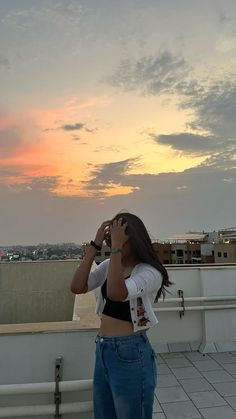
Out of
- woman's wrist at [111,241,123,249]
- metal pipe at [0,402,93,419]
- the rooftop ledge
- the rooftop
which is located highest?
woman's wrist at [111,241,123,249]

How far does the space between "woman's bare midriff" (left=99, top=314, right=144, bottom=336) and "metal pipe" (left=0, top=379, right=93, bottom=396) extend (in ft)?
1.21

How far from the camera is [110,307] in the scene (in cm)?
151

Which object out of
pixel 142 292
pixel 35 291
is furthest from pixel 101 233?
pixel 35 291

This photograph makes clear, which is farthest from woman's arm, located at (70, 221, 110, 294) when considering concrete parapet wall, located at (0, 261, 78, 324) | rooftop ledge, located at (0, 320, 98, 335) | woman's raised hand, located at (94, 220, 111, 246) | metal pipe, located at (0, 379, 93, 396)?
concrete parapet wall, located at (0, 261, 78, 324)

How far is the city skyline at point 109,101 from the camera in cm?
697

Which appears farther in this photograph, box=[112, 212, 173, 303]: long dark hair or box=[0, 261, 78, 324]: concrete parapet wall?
box=[0, 261, 78, 324]: concrete parapet wall

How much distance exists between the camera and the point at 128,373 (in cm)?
139

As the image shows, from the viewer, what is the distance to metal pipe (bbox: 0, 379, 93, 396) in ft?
5.49

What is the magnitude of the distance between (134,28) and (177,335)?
594 centimetres

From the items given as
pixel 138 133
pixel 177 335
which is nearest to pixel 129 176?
pixel 138 133

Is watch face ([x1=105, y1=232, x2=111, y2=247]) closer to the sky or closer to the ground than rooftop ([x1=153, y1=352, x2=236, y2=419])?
closer to the sky

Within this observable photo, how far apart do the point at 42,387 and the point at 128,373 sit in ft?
1.73

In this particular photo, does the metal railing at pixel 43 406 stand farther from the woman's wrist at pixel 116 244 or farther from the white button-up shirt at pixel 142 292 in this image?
the woman's wrist at pixel 116 244

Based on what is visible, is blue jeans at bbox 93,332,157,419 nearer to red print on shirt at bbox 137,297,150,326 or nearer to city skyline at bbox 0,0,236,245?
red print on shirt at bbox 137,297,150,326
